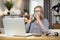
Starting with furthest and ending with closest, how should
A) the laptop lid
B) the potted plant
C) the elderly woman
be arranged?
1. the potted plant
2. the elderly woman
3. the laptop lid

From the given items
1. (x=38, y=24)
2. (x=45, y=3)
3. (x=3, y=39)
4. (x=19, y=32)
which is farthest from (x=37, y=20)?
(x=45, y=3)

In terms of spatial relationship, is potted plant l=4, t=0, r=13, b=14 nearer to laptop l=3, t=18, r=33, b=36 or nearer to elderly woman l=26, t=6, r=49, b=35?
elderly woman l=26, t=6, r=49, b=35

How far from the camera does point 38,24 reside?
96.6 inches

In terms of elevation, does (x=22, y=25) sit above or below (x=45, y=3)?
below

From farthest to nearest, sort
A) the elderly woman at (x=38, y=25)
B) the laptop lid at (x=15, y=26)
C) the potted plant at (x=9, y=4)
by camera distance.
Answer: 1. the potted plant at (x=9, y=4)
2. the elderly woman at (x=38, y=25)
3. the laptop lid at (x=15, y=26)

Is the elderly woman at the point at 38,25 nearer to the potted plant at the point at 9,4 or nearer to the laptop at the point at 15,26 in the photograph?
the laptop at the point at 15,26

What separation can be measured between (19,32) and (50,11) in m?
3.95

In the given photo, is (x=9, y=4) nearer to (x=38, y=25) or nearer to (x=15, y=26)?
(x=38, y=25)

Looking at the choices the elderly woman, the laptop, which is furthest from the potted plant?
the laptop

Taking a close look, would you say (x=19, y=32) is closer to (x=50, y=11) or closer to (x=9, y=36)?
(x=9, y=36)

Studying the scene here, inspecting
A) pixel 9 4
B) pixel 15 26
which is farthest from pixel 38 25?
pixel 9 4

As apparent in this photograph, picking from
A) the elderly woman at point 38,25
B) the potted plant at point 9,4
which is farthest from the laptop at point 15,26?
the potted plant at point 9,4

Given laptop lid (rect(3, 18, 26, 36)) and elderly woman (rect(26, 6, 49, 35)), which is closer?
laptop lid (rect(3, 18, 26, 36))

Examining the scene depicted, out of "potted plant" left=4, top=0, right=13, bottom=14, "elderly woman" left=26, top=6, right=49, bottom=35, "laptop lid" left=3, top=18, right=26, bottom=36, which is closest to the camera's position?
"laptop lid" left=3, top=18, right=26, bottom=36
